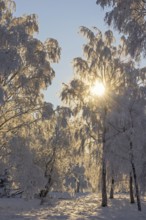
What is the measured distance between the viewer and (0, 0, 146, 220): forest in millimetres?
19719

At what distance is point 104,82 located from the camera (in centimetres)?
2947

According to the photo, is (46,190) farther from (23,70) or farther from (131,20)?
(131,20)

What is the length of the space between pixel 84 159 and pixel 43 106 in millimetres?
9866

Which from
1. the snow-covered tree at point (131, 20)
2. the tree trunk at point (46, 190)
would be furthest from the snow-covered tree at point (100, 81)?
the snow-covered tree at point (131, 20)

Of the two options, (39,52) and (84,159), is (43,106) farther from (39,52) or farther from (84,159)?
(84,159)

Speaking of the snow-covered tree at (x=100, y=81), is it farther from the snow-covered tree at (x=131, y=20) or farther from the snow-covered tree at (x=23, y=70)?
the snow-covered tree at (x=131, y=20)

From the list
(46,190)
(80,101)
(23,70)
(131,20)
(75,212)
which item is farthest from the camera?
(46,190)

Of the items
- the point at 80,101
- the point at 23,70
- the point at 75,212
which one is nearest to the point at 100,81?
the point at 80,101

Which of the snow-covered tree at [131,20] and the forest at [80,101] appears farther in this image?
the forest at [80,101]

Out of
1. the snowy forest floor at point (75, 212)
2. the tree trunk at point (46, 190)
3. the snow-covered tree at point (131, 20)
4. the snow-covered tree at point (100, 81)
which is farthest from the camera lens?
the tree trunk at point (46, 190)

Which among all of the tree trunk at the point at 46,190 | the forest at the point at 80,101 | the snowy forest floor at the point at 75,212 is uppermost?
the forest at the point at 80,101

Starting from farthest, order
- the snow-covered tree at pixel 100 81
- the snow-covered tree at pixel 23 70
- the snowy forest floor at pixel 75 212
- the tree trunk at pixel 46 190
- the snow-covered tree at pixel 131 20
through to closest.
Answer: the tree trunk at pixel 46 190 < the snow-covered tree at pixel 100 81 < the snow-covered tree at pixel 23 70 < the snowy forest floor at pixel 75 212 < the snow-covered tree at pixel 131 20

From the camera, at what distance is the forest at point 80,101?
19719 mm

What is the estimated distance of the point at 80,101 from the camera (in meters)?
28.9
